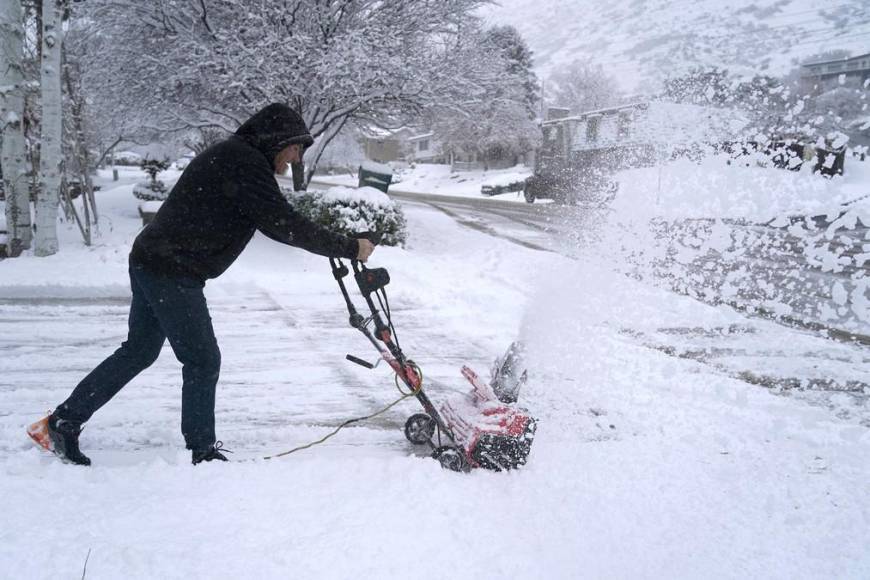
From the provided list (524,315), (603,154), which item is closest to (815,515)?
(524,315)

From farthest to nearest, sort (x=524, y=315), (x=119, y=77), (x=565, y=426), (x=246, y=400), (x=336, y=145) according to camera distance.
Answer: (x=336, y=145) → (x=119, y=77) → (x=524, y=315) → (x=246, y=400) → (x=565, y=426)

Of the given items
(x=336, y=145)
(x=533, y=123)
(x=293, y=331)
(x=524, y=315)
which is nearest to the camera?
(x=293, y=331)

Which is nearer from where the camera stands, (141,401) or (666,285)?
(141,401)

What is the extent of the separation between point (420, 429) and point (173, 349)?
1.38 m

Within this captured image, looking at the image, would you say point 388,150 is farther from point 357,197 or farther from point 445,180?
point 357,197

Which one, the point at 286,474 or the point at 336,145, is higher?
the point at 336,145

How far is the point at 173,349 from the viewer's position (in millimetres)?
2873

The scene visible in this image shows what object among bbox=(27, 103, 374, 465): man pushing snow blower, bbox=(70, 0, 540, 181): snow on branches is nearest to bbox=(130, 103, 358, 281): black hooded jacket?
bbox=(27, 103, 374, 465): man pushing snow blower

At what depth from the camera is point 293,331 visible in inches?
229

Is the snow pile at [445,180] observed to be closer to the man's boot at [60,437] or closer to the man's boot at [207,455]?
the man's boot at [207,455]

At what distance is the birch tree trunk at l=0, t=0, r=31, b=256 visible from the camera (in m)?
8.88

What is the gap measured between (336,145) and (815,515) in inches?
1191

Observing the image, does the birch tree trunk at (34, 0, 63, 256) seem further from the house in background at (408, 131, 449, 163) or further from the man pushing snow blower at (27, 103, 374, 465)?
the house in background at (408, 131, 449, 163)

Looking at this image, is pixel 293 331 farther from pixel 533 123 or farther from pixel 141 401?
pixel 533 123
